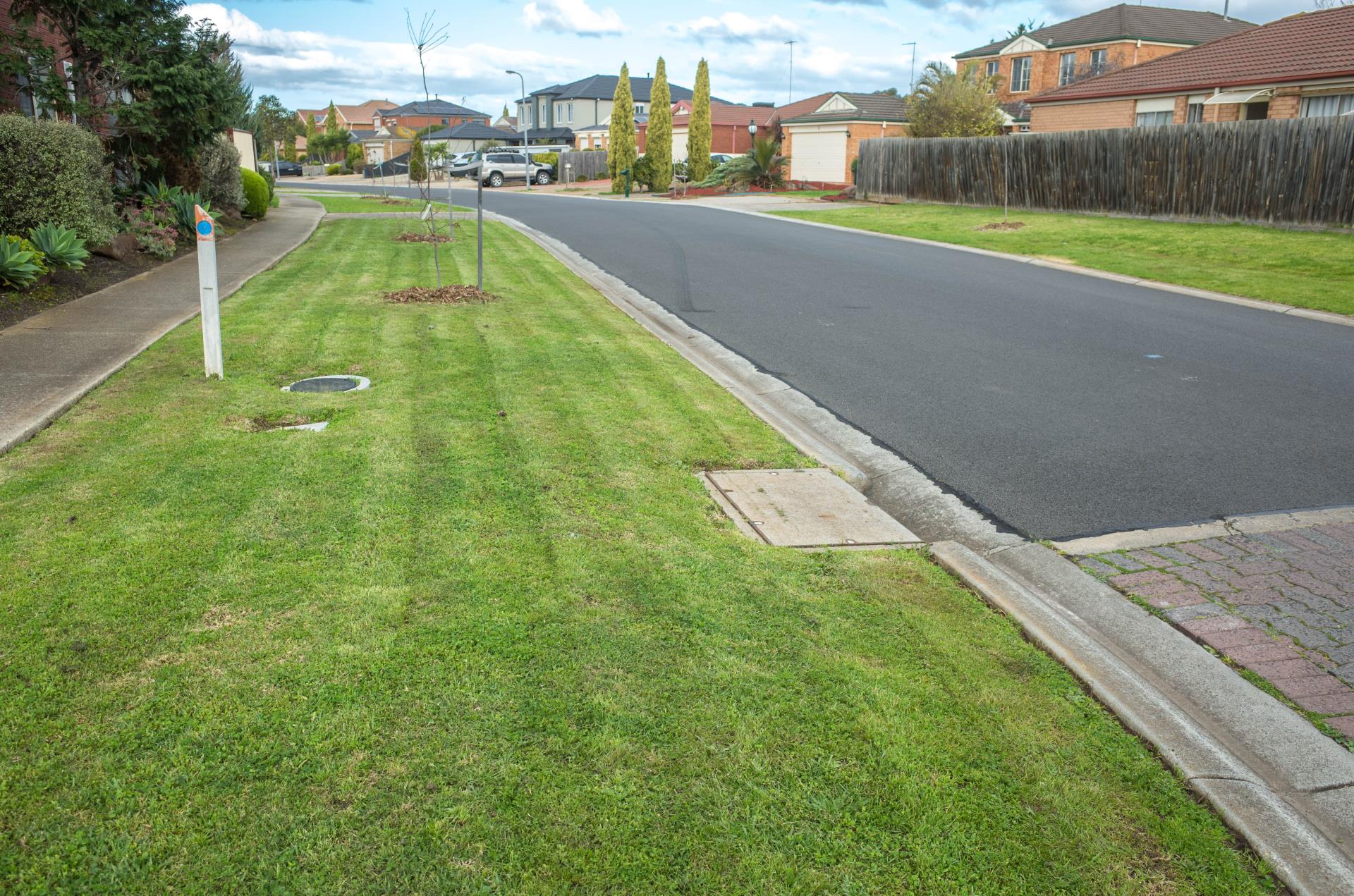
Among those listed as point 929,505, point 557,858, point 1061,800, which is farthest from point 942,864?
point 929,505

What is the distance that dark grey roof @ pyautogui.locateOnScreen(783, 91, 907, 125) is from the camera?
160 feet

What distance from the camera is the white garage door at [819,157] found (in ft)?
161

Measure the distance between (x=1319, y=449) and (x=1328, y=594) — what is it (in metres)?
2.64

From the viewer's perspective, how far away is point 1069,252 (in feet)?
63.6

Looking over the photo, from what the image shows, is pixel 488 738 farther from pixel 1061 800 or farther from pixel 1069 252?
pixel 1069 252

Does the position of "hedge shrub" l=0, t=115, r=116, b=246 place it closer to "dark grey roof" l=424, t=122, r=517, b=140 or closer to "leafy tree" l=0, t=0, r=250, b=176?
"leafy tree" l=0, t=0, r=250, b=176

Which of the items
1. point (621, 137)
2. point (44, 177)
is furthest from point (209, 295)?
point (621, 137)

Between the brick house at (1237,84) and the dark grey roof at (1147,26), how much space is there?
19958 mm

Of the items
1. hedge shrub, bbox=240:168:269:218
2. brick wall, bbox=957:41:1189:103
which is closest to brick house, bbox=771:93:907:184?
brick wall, bbox=957:41:1189:103

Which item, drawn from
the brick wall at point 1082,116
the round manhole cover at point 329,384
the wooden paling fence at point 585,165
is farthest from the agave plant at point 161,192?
the wooden paling fence at point 585,165

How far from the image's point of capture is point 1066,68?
56.7 m

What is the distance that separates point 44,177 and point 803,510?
36.1ft

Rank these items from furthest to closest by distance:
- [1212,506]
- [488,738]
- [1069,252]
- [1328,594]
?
[1069,252]
[1212,506]
[1328,594]
[488,738]

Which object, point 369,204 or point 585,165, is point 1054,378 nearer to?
point 369,204
